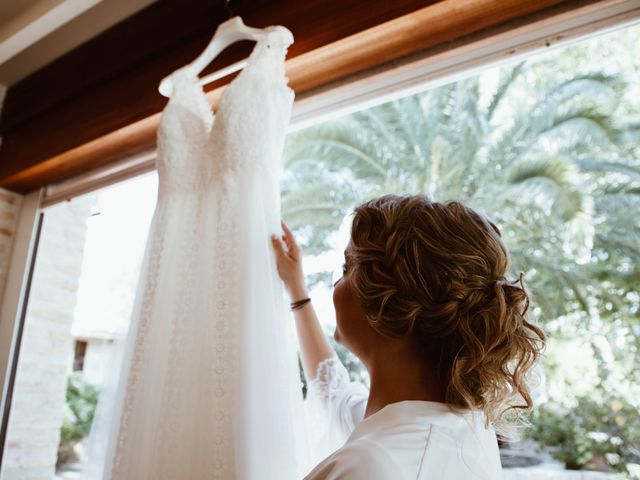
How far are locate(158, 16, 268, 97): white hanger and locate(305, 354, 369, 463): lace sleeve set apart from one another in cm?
80

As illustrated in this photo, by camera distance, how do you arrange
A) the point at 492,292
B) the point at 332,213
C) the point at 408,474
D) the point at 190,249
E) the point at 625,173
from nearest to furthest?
1. the point at 408,474
2. the point at 492,292
3. the point at 190,249
4. the point at 625,173
5. the point at 332,213

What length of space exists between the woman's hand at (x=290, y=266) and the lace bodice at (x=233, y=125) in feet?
0.53

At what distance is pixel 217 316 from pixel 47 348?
5.41 feet

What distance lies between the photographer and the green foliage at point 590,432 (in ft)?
8.26

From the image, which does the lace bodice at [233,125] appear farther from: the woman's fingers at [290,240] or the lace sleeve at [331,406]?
the lace sleeve at [331,406]

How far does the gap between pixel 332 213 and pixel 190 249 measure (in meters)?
2.23

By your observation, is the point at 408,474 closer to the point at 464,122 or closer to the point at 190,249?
the point at 190,249

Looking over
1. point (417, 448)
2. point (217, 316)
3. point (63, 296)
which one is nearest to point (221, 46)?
point (217, 316)

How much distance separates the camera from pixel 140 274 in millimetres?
Answer: 1257

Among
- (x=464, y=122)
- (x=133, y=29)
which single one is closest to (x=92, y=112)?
(x=133, y=29)

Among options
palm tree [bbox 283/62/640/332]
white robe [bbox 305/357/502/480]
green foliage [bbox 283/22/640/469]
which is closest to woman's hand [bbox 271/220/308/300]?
white robe [bbox 305/357/502/480]

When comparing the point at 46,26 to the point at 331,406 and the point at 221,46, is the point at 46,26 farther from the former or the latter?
the point at 331,406

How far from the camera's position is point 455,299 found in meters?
0.79

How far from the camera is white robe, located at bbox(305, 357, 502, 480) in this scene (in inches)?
25.9
